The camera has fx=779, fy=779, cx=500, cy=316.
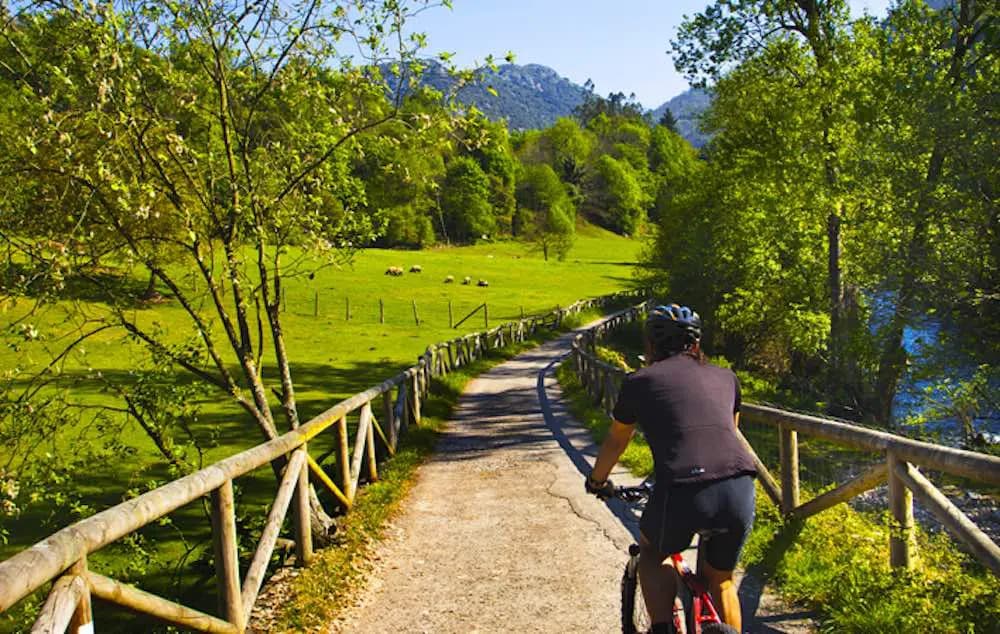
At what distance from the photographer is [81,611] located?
11.9 feet

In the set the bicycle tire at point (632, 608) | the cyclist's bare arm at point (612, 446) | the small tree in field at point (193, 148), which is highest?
the small tree in field at point (193, 148)

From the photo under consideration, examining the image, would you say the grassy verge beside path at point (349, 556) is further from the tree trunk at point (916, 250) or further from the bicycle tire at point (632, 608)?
the tree trunk at point (916, 250)

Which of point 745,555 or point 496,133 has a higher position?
point 496,133

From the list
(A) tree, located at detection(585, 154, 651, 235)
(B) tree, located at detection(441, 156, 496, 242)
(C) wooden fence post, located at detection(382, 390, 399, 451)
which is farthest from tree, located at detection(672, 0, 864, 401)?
(A) tree, located at detection(585, 154, 651, 235)

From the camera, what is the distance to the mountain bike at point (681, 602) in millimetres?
3877

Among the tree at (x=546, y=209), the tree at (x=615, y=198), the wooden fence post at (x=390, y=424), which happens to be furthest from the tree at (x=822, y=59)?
the tree at (x=615, y=198)

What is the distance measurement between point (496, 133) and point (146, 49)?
3502 mm

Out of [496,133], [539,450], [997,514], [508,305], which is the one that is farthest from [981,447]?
[508,305]

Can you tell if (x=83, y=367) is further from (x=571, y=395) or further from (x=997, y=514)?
(x=571, y=395)

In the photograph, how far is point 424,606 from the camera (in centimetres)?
670

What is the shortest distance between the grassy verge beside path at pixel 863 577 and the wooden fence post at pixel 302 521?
416 cm

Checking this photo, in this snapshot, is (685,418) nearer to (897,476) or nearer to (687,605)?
(687,605)

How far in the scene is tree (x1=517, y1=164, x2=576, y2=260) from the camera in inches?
3830

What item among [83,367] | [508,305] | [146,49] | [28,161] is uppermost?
[146,49]
